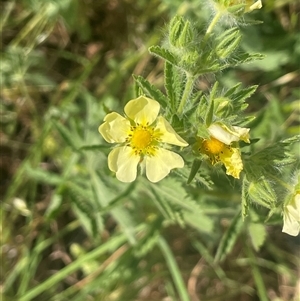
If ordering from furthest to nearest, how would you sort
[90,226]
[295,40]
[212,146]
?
[295,40]
[90,226]
[212,146]

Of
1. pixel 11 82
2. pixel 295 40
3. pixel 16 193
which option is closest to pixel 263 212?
pixel 295 40

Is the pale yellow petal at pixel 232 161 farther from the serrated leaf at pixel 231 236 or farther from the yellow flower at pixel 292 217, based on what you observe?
the serrated leaf at pixel 231 236

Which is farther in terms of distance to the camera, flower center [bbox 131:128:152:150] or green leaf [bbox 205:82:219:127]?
flower center [bbox 131:128:152:150]

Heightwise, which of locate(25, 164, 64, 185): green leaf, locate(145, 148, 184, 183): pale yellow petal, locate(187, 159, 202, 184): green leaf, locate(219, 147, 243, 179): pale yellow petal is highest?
locate(145, 148, 184, 183): pale yellow petal

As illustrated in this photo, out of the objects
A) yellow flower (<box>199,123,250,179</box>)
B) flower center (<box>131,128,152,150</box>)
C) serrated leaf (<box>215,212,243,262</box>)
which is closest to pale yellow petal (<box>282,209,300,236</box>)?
yellow flower (<box>199,123,250,179</box>)

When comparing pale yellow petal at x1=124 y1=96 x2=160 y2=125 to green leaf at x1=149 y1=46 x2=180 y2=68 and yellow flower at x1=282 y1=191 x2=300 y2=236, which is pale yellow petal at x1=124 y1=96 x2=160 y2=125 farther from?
yellow flower at x1=282 y1=191 x2=300 y2=236

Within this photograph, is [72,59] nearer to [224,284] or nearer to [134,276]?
[134,276]

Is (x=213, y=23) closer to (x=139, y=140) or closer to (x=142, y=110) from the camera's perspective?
(x=142, y=110)
